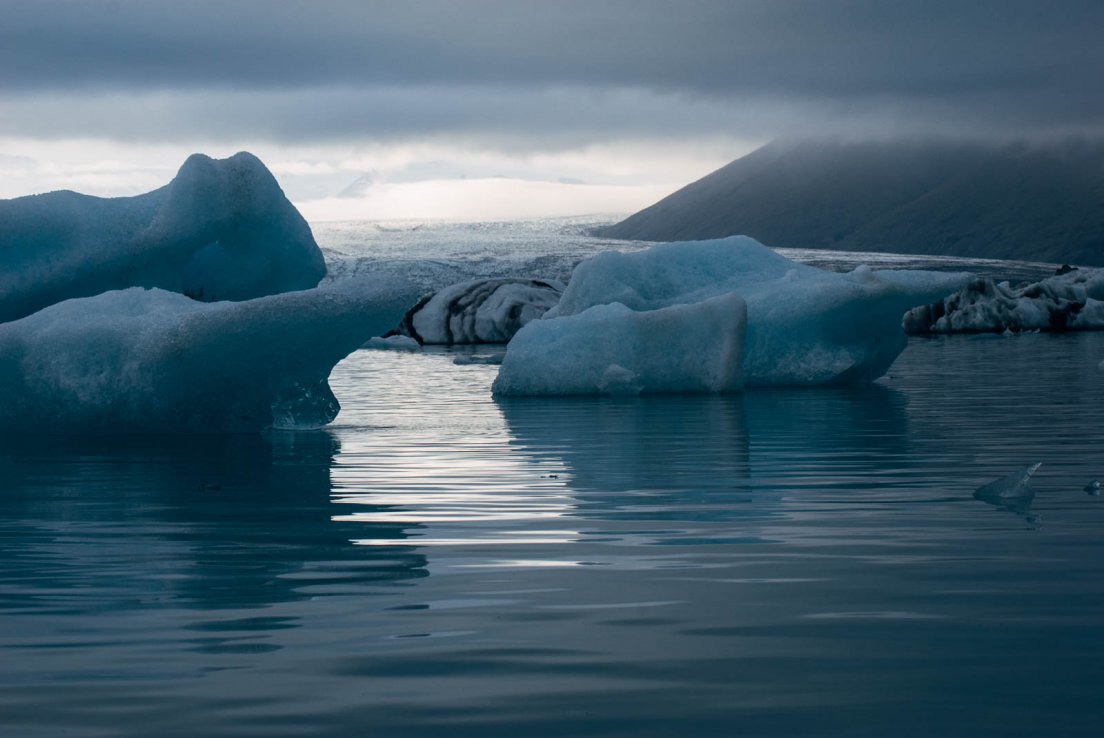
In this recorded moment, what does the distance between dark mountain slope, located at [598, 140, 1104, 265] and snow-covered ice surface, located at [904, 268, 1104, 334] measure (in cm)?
9358

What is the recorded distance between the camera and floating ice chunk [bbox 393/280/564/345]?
3706 centimetres

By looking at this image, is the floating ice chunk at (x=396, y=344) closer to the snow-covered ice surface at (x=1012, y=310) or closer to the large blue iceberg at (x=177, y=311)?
the snow-covered ice surface at (x=1012, y=310)

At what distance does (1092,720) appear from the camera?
283 centimetres

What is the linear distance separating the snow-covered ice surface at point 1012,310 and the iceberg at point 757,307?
81.5 feet

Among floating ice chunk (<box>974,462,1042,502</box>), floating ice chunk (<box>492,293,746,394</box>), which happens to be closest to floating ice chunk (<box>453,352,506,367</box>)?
floating ice chunk (<box>492,293,746,394</box>)

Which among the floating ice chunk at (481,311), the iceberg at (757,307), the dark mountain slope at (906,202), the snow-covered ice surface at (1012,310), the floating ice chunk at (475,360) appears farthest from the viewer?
the dark mountain slope at (906,202)

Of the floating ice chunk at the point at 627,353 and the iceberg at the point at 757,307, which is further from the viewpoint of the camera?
the iceberg at the point at 757,307

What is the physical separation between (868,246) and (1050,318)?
10501cm

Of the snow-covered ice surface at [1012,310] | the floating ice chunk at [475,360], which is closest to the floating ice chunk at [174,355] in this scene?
the floating ice chunk at [475,360]

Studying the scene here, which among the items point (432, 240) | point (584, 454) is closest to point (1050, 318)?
point (584, 454)

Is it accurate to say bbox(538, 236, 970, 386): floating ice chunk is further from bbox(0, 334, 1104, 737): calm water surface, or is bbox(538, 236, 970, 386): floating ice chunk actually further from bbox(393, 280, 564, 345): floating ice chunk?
bbox(393, 280, 564, 345): floating ice chunk

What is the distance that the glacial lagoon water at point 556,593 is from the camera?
2.98 meters

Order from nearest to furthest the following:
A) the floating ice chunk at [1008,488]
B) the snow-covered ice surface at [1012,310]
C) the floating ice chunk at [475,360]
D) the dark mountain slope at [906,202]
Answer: the floating ice chunk at [1008,488] → the floating ice chunk at [475,360] → the snow-covered ice surface at [1012,310] → the dark mountain slope at [906,202]

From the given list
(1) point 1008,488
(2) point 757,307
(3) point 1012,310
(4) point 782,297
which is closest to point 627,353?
(2) point 757,307
